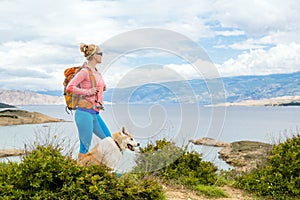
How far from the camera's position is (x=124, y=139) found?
6504mm

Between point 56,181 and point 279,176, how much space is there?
15.2 ft

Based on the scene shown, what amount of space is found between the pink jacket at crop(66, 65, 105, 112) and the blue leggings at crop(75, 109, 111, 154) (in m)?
0.20

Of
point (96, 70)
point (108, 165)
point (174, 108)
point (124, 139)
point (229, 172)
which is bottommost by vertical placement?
point (229, 172)

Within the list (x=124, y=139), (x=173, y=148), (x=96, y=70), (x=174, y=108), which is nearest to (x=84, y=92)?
(x=96, y=70)

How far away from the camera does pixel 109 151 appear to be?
6.32 metres

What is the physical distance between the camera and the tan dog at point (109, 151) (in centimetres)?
629

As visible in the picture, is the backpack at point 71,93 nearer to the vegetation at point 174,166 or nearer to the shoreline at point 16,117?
the vegetation at point 174,166

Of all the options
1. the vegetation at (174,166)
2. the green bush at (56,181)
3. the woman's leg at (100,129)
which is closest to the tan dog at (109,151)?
the woman's leg at (100,129)

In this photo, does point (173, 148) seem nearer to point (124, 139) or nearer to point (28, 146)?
point (124, 139)

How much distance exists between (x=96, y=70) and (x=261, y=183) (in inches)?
164

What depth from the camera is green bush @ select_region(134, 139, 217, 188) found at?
8.21 m

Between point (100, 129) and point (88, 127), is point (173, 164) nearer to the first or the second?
point (100, 129)

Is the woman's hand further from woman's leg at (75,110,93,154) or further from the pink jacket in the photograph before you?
woman's leg at (75,110,93,154)

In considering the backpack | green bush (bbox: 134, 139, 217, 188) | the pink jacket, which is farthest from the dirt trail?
the backpack
